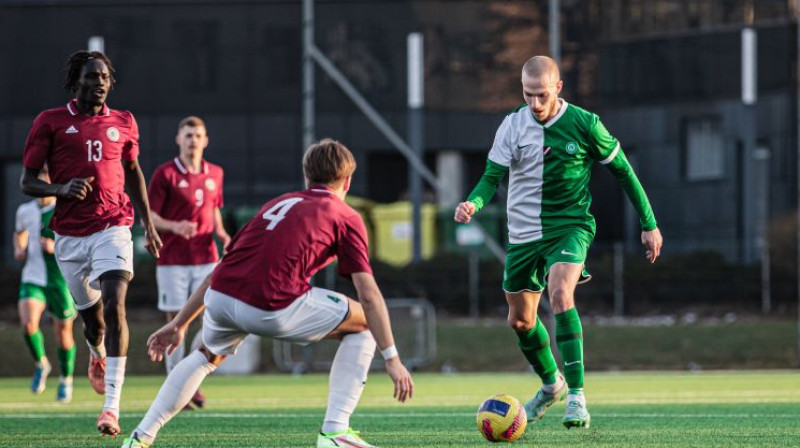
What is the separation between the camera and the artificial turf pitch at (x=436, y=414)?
795cm

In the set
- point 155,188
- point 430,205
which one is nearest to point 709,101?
point 430,205

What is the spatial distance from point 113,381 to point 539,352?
2.55m

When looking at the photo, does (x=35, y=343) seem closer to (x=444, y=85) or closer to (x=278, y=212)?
(x=278, y=212)

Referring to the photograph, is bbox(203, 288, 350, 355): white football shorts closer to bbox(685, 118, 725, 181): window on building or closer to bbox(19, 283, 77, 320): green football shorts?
bbox(19, 283, 77, 320): green football shorts

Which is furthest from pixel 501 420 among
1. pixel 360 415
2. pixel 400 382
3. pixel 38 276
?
pixel 38 276

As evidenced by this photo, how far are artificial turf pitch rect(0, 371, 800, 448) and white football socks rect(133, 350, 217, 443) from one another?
1.26 metres

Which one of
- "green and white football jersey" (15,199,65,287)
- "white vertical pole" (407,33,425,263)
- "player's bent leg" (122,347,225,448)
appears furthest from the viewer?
"white vertical pole" (407,33,425,263)

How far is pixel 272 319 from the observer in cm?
641

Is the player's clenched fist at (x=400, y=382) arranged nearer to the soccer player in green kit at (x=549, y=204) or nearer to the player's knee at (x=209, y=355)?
the player's knee at (x=209, y=355)

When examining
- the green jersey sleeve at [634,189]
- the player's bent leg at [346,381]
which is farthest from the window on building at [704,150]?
the player's bent leg at [346,381]

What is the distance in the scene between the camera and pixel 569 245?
841cm

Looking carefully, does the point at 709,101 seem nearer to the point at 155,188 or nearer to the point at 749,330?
the point at 749,330

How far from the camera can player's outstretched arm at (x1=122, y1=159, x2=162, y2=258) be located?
29.9ft

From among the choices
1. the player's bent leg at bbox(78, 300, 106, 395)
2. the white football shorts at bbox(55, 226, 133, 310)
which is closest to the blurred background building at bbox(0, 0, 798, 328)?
the player's bent leg at bbox(78, 300, 106, 395)
